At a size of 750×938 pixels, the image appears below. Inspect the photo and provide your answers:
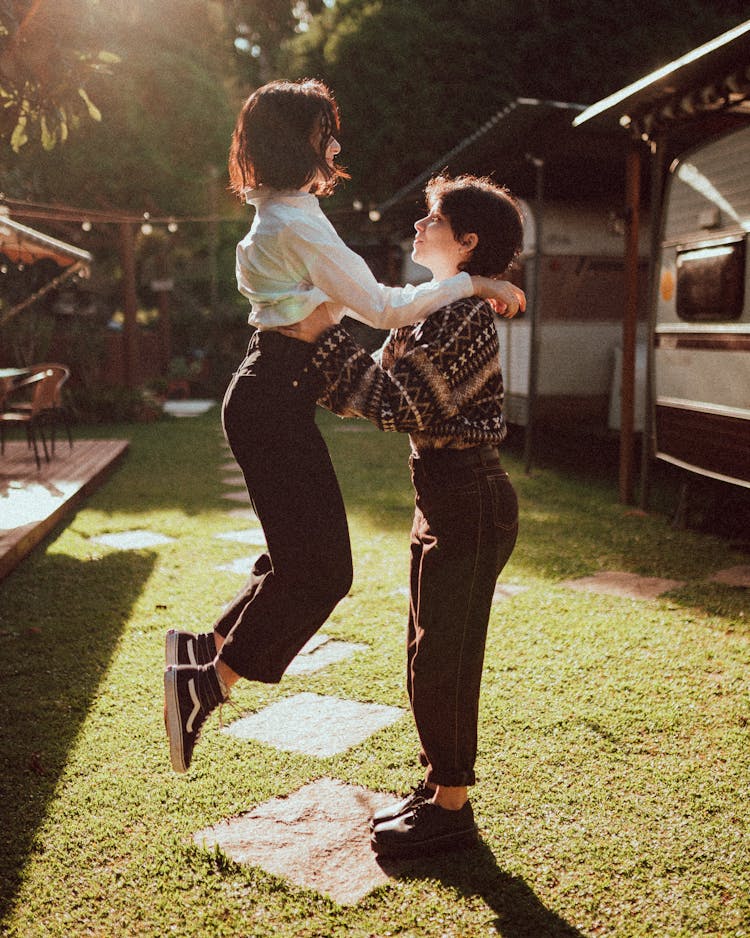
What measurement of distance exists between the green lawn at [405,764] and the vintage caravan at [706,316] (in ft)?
2.91

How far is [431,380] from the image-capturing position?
206 cm

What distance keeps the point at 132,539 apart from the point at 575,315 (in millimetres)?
5441

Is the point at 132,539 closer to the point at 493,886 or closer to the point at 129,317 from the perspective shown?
the point at 493,886

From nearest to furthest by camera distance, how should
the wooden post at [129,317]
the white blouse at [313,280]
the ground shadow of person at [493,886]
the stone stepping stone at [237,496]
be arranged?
the ground shadow of person at [493,886]
the white blouse at [313,280]
the stone stepping stone at [237,496]
the wooden post at [129,317]

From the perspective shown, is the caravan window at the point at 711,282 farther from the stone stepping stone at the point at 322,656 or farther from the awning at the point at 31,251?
Result: the awning at the point at 31,251

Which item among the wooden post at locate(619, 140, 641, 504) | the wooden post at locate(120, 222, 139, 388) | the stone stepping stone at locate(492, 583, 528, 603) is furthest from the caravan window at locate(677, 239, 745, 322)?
the wooden post at locate(120, 222, 139, 388)

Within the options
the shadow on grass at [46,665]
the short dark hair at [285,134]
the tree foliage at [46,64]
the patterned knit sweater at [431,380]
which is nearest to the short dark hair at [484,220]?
the patterned knit sweater at [431,380]

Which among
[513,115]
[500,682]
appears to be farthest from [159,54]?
[500,682]

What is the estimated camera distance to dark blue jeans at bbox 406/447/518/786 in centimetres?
215

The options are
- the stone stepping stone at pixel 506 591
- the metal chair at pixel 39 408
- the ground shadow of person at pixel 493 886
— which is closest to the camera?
the ground shadow of person at pixel 493 886

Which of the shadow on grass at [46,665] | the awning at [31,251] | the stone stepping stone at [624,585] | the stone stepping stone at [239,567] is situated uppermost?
the awning at [31,251]

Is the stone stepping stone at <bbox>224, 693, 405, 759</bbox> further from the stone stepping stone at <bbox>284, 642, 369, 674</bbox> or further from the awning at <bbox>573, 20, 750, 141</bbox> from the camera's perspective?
the awning at <bbox>573, 20, 750, 141</bbox>

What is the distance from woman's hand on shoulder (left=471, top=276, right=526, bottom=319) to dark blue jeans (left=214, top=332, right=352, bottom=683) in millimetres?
439

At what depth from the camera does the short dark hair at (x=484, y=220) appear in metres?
2.19
